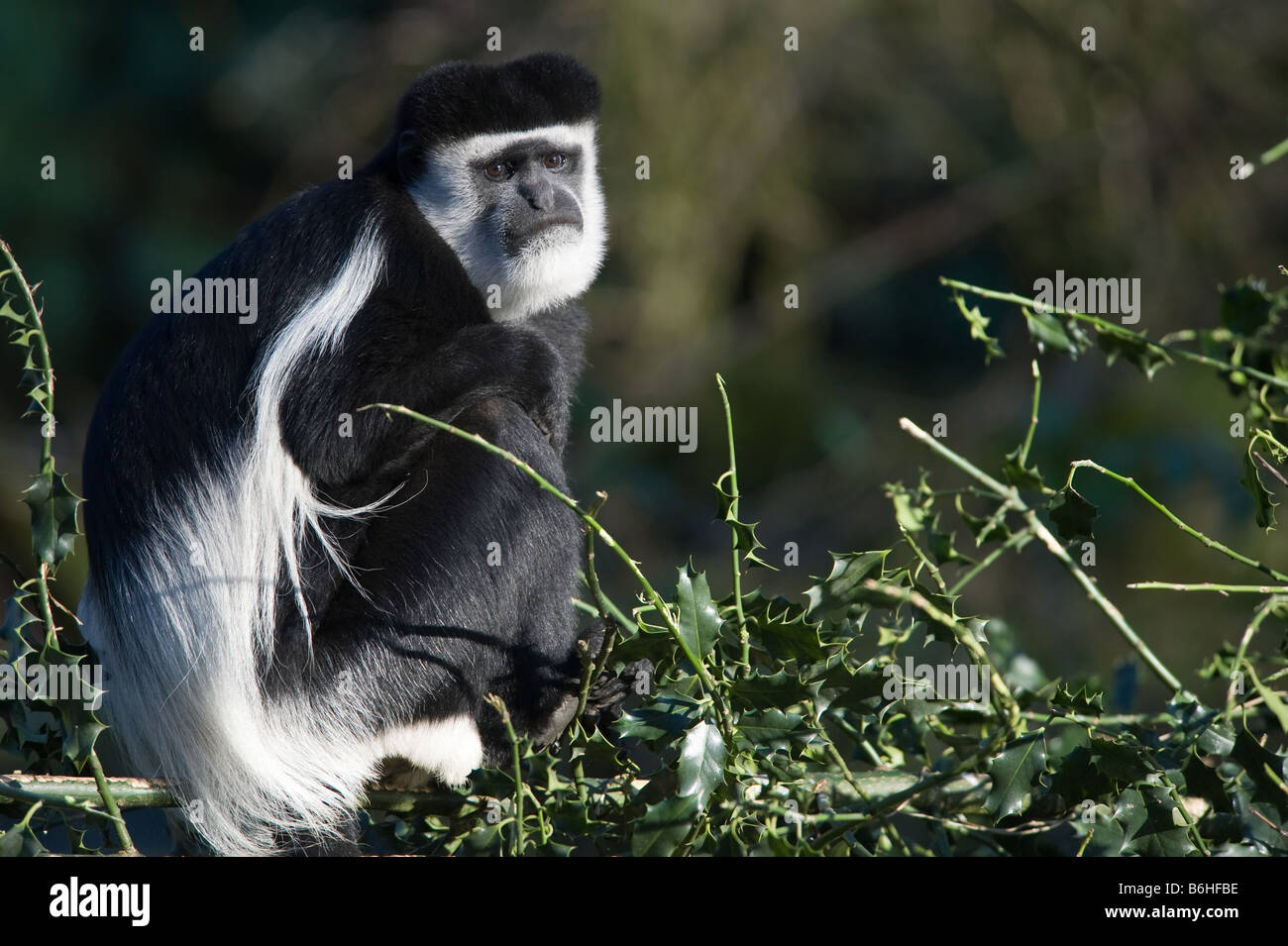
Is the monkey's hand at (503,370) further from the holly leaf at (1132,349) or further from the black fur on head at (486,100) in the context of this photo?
the holly leaf at (1132,349)

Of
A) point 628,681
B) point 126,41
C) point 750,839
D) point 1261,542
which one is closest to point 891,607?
point 750,839

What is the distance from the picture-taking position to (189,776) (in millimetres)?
2324

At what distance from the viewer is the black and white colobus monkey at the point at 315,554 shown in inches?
90.9

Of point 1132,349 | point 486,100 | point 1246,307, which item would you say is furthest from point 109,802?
point 486,100

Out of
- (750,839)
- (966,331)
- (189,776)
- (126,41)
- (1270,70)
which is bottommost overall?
(750,839)

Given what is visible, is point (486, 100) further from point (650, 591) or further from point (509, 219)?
point (650, 591)

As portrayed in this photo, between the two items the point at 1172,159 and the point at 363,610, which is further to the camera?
the point at 1172,159

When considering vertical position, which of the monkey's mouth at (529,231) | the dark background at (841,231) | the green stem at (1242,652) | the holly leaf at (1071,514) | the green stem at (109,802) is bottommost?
the green stem at (109,802)

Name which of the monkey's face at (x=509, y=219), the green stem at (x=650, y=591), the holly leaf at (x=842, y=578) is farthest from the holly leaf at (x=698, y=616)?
the monkey's face at (x=509, y=219)

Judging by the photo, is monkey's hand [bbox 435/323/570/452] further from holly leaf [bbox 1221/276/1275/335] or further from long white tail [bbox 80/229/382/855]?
holly leaf [bbox 1221/276/1275/335]

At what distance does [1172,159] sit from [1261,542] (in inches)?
84.4

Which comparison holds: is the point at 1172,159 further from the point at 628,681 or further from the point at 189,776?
the point at 189,776

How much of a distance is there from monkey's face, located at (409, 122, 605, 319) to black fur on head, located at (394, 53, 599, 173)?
30 mm

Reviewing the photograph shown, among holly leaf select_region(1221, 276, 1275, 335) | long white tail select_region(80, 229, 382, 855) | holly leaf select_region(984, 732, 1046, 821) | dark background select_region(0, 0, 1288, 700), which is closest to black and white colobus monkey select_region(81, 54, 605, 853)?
long white tail select_region(80, 229, 382, 855)
